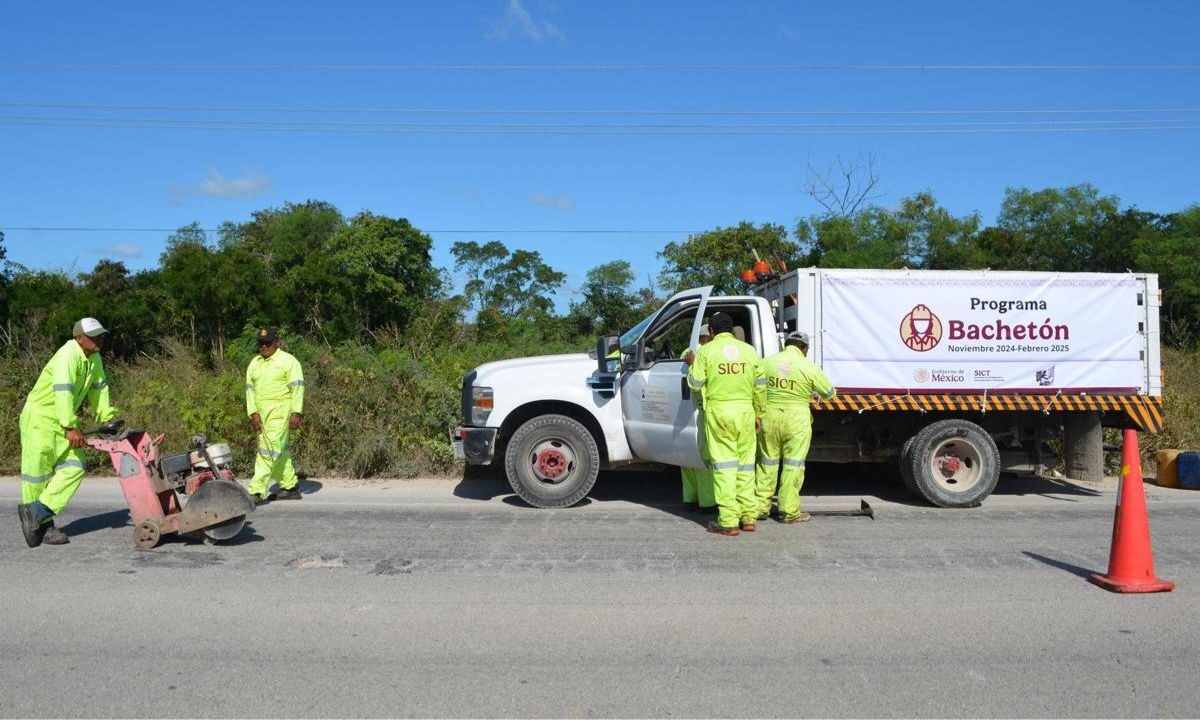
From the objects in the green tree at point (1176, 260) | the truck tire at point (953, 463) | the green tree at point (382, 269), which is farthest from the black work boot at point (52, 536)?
the green tree at point (382, 269)

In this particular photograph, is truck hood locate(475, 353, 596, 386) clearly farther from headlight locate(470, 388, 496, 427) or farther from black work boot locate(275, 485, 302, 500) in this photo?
black work boot locate(275, 485, 302, 500)

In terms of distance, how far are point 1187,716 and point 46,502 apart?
7477 millimetres

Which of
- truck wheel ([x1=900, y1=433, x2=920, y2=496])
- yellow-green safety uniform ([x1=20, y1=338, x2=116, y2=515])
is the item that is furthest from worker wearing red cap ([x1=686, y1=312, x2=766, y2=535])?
yellow-green safety uniform ([x1=20, y1=338, x2=116, y2=515])

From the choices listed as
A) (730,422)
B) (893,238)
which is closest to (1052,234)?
(893,238)

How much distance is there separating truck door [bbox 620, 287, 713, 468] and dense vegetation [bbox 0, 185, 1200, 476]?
3.36 meters

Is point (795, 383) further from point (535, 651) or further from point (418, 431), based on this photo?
point (418, 431)

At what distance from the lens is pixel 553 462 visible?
8.91 meters

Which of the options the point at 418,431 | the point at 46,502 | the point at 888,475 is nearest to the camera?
the point at 46,502

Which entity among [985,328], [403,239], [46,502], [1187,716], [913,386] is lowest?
[1187,716]

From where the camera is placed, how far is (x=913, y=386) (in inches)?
356

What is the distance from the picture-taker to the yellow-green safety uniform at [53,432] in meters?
7.04

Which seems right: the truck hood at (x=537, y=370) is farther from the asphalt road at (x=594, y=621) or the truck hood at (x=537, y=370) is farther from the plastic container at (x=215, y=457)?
the plastic container at (x=215, y=457)

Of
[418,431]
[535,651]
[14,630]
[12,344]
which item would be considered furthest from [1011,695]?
[12,344]

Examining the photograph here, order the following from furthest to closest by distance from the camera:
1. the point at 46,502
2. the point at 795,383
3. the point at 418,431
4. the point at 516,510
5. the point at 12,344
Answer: the point at 12,344 → the point at 418,431 → the point at 516,510 → the point at 795,383 → the point at 46,502
